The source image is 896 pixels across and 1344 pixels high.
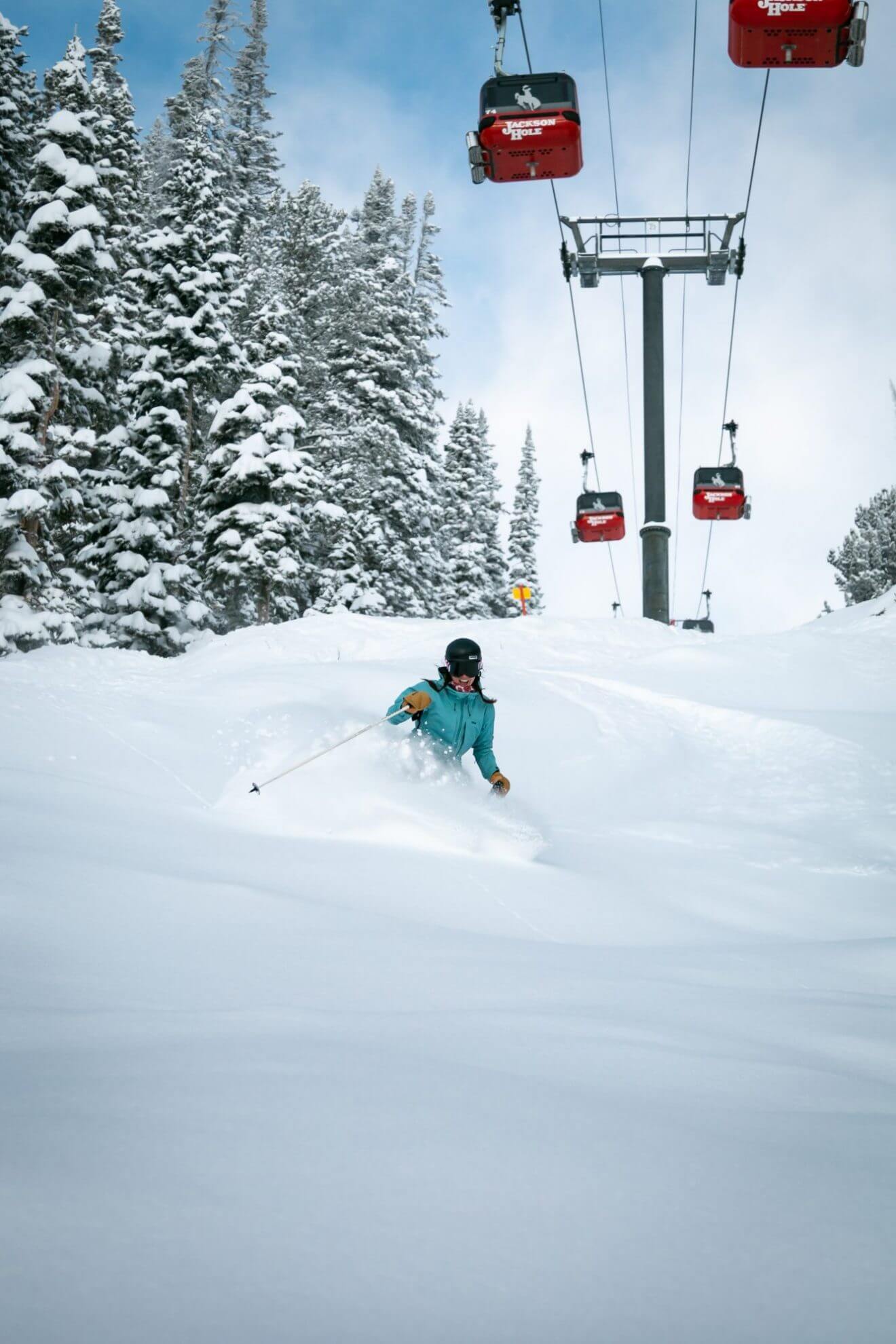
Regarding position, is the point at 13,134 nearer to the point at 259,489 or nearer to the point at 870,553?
the point at 259,489

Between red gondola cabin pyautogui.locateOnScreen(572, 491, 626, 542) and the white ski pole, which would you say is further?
red gondola cabin pyautogui.locateOnScreen(572, 491, 626, 542)

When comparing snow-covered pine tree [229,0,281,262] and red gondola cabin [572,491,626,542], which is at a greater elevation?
snow-covered pine tree [229,0,281,262]

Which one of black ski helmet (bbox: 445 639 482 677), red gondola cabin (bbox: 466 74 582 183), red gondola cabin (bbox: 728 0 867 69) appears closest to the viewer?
black ski helmet (bbox: 445 639 482 677)

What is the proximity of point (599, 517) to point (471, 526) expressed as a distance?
25818mm

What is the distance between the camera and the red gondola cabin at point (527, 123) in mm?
10871

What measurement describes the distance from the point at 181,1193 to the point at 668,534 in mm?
14491

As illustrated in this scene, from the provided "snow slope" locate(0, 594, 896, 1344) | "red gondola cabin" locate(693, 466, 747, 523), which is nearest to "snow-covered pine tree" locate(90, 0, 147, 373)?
"red gondola cabin" locate(693, 466, 747, 523)

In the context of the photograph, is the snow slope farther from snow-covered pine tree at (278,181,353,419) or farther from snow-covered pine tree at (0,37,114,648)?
snow-covered pine tree at (278,181,353,419)

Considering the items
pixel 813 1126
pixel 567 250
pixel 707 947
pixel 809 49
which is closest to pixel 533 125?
pixel 809 49

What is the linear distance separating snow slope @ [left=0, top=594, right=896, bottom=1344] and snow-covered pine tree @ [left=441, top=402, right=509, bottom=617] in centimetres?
3253

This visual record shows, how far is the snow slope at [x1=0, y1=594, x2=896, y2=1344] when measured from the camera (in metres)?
1.05

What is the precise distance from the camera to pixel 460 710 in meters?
6.72

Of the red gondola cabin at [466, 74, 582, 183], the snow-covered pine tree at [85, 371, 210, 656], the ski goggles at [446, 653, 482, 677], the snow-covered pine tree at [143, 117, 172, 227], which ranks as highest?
the snow-covered pine tree at [143, 117, 172, 227]

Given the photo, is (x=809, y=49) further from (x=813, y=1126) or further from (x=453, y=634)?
(x=813, y=1126)
